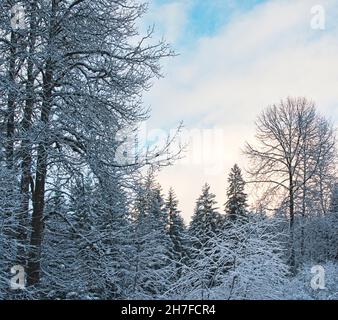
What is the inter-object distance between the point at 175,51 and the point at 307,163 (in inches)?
659

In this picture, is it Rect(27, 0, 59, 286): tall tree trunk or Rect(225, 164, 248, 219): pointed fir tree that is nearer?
Rect(27, 0, 59, 286): tall tree trunk

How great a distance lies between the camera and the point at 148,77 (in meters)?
11.4

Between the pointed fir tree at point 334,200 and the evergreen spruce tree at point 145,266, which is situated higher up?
the pointed fir tree at point 334,200

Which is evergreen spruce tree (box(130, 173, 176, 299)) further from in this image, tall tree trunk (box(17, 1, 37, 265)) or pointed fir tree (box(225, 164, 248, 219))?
pointed fir tree (box(225, 164, 248, 219))

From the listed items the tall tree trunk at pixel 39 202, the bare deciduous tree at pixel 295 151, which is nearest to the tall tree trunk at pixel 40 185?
the tall tree trunk at pixel 39 202

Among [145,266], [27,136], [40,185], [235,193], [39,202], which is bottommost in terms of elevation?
[145,266]

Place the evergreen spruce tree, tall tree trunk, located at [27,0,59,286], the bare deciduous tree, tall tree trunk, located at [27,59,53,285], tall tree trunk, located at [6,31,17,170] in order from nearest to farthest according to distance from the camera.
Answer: tall tree trunk, located at [6,31,17,170], tall tree trunk, located at [27,0,59,286], tall tree trunk, located at [27,59,53,285], the evergreen spruce tree, the bare deciduous tree

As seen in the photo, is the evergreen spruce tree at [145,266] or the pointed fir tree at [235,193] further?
the pointed fir tree at [235,193]

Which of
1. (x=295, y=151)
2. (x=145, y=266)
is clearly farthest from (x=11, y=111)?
(x=295, y=151)

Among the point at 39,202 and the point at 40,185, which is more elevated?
the point at 40,185

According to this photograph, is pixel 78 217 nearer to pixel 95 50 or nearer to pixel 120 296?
pixel 120 296

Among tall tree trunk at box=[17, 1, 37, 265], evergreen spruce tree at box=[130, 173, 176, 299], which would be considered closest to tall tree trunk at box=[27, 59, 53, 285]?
tall tree trunk at box=[17, 1, 37, 265]

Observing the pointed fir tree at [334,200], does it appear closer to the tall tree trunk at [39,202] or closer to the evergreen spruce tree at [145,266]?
the evergreen spruce tree at [145,266]

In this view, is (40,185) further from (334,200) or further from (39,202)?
(334,200)
